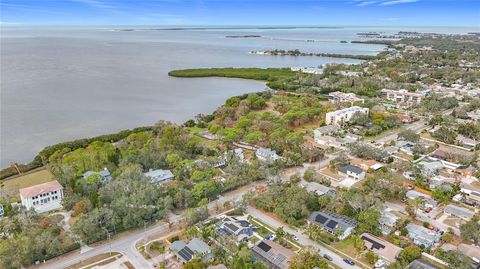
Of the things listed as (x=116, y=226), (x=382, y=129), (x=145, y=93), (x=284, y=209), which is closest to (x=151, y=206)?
(x=116, y=226)

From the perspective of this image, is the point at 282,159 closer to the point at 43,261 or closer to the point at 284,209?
the point at 284,209

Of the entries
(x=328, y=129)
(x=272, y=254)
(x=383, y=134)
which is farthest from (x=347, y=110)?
(x=272, y=254)

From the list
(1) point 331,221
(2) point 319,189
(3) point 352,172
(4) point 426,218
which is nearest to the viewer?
(1) point 331,221

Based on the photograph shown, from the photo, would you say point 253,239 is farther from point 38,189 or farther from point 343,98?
point 343,98

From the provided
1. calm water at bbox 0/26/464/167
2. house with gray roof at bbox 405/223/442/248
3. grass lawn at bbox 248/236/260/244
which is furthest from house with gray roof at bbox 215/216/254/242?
calm water at bbox 0/26/464/167

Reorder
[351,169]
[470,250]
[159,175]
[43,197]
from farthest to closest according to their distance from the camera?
[351,169] < [159,175] < [43,197] < [470,250]

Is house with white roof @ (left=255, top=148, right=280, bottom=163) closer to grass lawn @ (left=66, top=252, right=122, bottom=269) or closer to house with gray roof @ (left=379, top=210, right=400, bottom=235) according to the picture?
house with gray roof @ (left=379, top=210, right=400, bottom=235)
